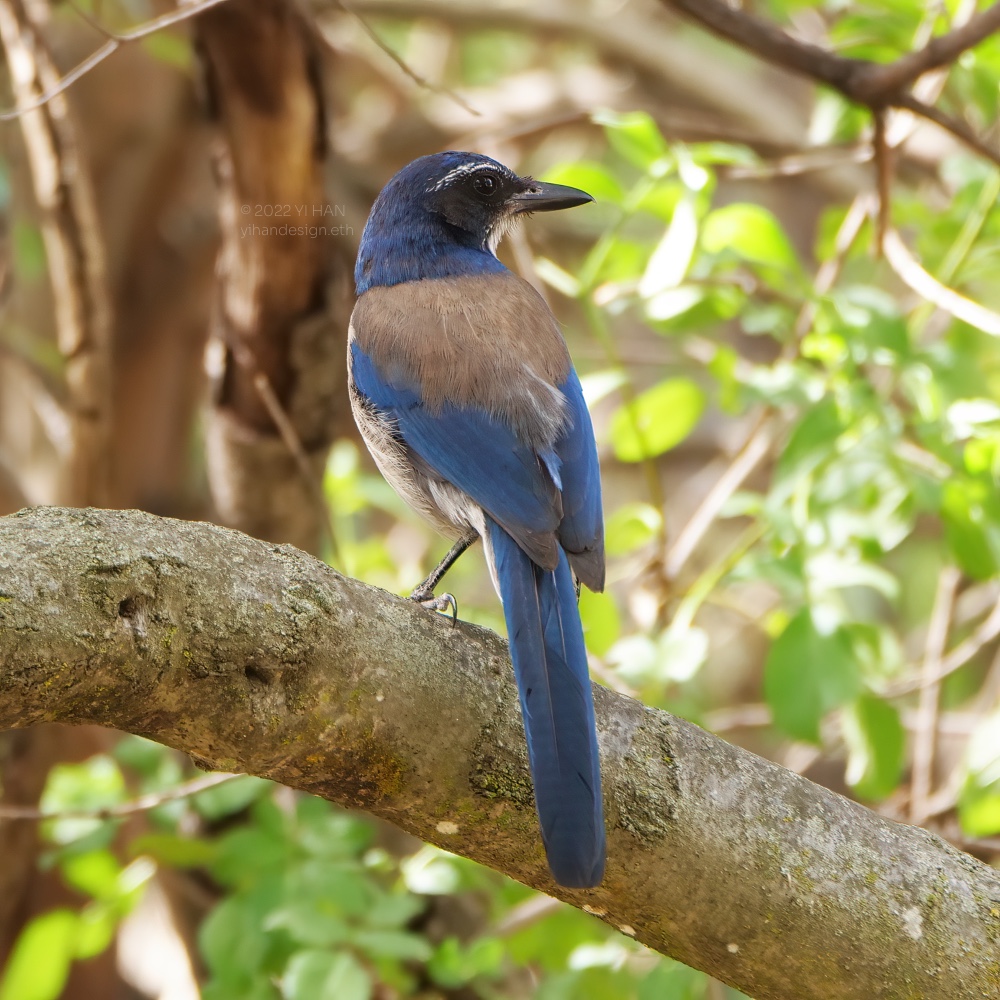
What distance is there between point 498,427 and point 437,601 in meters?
0.48

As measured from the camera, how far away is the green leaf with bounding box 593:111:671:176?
314cm

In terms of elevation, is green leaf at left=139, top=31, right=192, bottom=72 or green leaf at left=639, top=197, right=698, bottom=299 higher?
green leaf at left=139, top=31, right=192, bottom=72

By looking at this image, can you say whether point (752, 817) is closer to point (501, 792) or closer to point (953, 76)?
point (501, 792)

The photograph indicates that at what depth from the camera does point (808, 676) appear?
2994 millimetres

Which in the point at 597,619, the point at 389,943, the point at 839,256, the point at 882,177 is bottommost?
the point at 389,943

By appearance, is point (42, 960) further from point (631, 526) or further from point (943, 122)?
point (943, 122)

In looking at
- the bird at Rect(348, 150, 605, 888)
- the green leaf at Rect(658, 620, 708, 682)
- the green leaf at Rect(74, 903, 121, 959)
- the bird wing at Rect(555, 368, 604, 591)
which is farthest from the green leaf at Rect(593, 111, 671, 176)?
the green leaf at Rect(74, 903, 121, 959)

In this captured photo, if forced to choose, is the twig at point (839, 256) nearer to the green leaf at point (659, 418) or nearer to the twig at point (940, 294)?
the twig at point (940, 294)

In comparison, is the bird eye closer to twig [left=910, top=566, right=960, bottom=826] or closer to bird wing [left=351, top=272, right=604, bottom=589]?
bird wing [left=351, top=272, right=604, bottom=589]

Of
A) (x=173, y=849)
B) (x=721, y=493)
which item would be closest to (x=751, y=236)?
(x=721, y=493)

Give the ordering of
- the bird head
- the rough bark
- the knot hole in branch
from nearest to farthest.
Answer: the knot hole in branch < the rough bark < the bird head

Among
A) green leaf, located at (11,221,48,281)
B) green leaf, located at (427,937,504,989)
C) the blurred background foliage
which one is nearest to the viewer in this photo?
green leaf, located at (427,937,504,989)

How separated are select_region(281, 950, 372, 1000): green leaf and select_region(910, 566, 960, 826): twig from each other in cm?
191

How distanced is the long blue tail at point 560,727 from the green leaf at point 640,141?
1.30m
